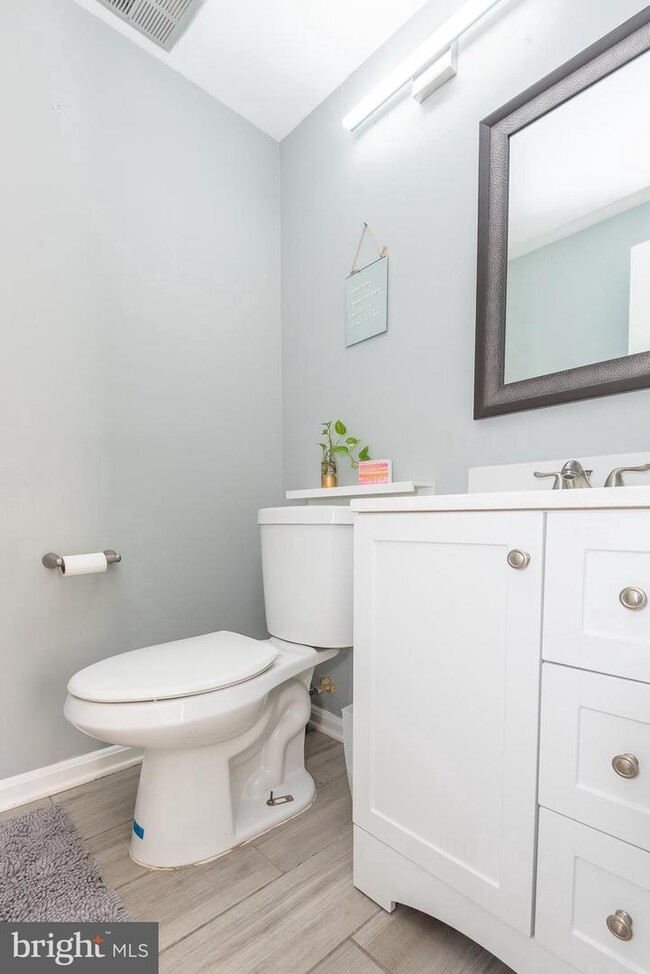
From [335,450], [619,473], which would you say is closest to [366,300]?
[335,450]

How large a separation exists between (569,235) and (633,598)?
87 cm

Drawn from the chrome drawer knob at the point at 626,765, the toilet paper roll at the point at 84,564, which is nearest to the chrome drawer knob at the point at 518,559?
the chrome drawer knob at the point at 626,765

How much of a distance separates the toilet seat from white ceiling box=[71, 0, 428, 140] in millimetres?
1833

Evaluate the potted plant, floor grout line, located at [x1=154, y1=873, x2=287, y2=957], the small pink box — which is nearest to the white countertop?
the small pink box

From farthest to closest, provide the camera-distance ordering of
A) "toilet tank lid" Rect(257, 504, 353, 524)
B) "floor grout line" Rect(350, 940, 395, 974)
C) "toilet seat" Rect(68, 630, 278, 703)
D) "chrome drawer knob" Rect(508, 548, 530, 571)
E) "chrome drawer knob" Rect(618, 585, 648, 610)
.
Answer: "toilet tank lid" Rect(257, 504, 353, 524)
"toilet seat" Rect(68, 630, 278, 703)
"floor grout line" Rect(350, 940, 395, 974)
"chrome drawer knob" Rect(508, 548, 530, 571)
"chrome drawer knob" Rect(618, 585, 648, 610)

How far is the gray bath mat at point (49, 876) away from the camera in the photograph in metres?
0.91

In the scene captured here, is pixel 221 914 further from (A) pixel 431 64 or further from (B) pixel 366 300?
(A) pixel 431 64

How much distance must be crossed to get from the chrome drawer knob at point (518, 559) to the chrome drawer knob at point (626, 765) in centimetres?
26

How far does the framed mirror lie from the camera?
3.22ft

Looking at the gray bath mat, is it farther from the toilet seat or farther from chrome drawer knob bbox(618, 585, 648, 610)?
chrome drawer knob bbox(618, 585, 648, 610)

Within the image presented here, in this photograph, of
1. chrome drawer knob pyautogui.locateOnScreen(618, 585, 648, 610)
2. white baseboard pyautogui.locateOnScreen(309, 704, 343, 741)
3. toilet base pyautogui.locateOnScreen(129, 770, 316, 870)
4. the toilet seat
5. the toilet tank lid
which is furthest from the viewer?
white baseboard pyautogui.locateOnScreen(309, 704, 343, 741)

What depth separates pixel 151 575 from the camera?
1542 millimetres

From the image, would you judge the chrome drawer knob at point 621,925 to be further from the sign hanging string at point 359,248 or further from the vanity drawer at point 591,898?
the sign hanging string at point 359,248

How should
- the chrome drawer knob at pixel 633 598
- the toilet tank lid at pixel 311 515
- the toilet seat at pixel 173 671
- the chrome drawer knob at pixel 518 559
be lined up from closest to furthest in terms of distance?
the chrome drawer knob at pixel 633 598
the chrome drawer knob at pixel 518 559
the toilet seat at pixel 173 671
the toilet tank lid at pixel 311 515
